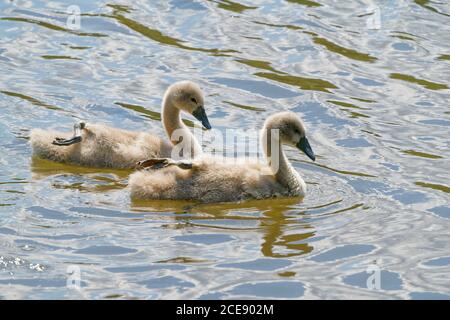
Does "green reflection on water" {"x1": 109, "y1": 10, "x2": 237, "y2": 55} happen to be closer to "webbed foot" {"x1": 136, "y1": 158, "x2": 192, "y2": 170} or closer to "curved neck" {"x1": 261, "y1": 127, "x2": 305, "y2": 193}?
"curved neck" {"x1": 261, "y1": 127, "x2": 305, "y2": 193}

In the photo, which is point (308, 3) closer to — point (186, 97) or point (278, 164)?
point (186, 97)

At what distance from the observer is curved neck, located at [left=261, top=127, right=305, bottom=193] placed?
9625 millimetres

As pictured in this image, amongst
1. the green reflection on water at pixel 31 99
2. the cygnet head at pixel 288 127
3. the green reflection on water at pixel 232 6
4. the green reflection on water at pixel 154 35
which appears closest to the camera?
the cygnet head at pixel 288 127

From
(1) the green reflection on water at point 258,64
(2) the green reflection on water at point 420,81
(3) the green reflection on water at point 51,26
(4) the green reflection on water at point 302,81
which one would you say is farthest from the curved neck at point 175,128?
(3) the green reflection on water at point 51,26

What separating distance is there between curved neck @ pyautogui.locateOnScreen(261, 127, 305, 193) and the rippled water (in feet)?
0.56

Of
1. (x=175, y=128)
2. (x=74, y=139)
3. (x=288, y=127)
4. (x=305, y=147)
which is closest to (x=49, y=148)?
(x=74, y=139)

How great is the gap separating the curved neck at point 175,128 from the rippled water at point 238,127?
690mm

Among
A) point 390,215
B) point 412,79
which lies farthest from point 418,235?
point 412,79

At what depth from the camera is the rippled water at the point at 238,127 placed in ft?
26.3

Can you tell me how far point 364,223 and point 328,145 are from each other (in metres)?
2.04

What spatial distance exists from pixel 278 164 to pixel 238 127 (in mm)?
1828

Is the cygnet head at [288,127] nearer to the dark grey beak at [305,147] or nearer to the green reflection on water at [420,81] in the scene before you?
the dark grey beak at [305,147]

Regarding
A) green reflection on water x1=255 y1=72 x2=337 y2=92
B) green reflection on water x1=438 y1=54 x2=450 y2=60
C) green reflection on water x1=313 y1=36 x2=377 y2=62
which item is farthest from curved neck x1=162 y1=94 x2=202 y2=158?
green reflection on water x1=438 y1=54 x2=450 y2=60

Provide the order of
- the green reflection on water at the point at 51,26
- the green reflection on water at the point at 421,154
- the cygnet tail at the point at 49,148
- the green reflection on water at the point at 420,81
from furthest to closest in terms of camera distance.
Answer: the green reflection on water at the point at 51,26
the green reflection on water at the point at 420,81
the green reflection on water at the point at 421,154
the cygnet tail at the point at 49,148
